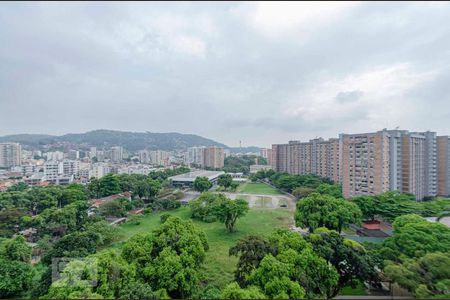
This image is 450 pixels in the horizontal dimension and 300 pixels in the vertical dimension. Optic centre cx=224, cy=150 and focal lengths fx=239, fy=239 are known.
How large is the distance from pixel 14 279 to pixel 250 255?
841cm

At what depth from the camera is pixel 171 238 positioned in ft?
27.6

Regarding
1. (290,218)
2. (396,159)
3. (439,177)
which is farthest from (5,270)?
(439,177)

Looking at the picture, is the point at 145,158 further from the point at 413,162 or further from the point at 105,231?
the point at 413,162

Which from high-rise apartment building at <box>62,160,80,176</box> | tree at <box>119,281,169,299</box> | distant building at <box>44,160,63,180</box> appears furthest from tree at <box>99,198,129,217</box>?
high-rise apartment building at <box>62,160,80,176</box>

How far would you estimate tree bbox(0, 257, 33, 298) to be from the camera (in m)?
8.23

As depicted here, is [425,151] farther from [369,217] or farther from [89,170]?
[89,170]

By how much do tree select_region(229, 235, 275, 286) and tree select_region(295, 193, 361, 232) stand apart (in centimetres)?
672

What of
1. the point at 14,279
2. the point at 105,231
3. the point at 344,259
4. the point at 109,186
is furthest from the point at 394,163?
the point at 109,186

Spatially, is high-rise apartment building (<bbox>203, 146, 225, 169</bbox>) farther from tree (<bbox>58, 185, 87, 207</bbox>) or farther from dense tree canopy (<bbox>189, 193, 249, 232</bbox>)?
dense tree canopy (<bbox>189, 193, 249, 232</bbox>)

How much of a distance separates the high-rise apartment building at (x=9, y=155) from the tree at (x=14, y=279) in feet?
217

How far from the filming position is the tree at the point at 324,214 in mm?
13594

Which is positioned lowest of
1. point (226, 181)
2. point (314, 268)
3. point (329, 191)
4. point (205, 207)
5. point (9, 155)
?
point (205, 207)

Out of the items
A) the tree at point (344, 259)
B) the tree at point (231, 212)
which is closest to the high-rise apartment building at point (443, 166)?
the tree at point (231, 212)

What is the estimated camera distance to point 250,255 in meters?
7.55
